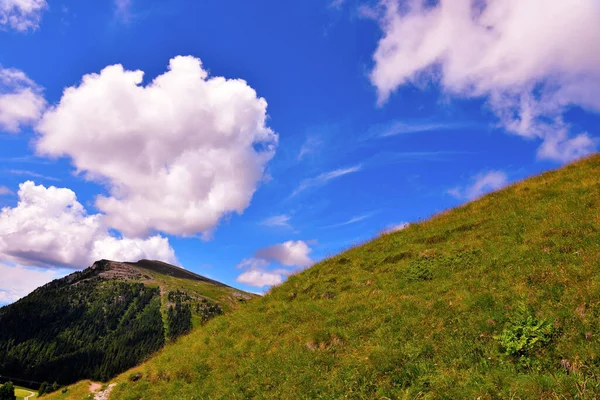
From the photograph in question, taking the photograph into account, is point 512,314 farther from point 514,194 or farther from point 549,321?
point 514,194

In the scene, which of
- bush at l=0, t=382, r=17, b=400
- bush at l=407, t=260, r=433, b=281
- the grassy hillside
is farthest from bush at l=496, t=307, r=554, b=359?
bush at l=0, t=382, r=17, b=400

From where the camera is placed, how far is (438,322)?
1288 cm

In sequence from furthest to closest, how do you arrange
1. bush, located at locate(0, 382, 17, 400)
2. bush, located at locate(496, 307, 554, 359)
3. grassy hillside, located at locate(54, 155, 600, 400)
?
bush, located at locate(0, 382, 17, 400) → bush, located at locate(496, 307, 554, 359) → grassy hillside, located at locate(54, 155, 600, 400)

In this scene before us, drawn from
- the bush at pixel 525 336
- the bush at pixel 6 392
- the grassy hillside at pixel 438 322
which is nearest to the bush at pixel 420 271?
the grassy hillside at pixel 438 322

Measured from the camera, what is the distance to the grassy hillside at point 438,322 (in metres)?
9.79

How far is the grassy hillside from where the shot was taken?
979 centimetres

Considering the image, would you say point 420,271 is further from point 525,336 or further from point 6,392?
point 6,392

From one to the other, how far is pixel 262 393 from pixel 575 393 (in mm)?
9773

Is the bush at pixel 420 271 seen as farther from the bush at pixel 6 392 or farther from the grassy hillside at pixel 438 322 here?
the bush at pixel 6 392

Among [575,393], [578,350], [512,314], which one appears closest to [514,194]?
[512,314]

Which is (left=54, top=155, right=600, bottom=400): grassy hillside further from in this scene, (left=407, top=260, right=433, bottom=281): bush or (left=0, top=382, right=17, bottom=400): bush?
(left=0, top=382, right=17, bottom=400): bush

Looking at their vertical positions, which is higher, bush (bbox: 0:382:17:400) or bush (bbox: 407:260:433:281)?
bush (bbox: 407:260:433:281)

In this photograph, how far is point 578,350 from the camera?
9.16 m

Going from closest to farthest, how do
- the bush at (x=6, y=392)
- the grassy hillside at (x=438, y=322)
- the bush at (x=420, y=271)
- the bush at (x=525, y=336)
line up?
the grassy hillside at (x=438, y=322) < the bush at (x=525, y=336) < the bush at (x=420, y=271) < the bush at (x=6, y=392)
